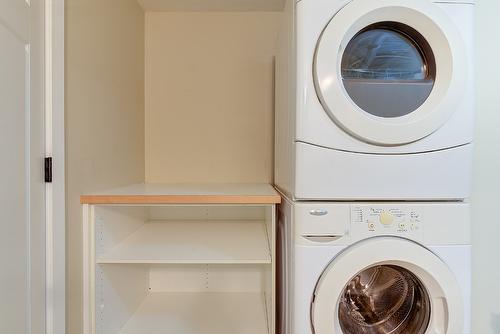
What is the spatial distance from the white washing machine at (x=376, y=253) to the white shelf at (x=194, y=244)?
26 centimetres

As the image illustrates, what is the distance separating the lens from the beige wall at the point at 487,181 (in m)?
1.19

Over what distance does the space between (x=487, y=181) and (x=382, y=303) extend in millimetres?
696

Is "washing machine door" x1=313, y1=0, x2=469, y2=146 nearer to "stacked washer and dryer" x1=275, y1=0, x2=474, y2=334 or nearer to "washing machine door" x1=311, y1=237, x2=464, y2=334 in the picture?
"stacked washer and dryer" x1=275, y1=0, x2=474, y2=334

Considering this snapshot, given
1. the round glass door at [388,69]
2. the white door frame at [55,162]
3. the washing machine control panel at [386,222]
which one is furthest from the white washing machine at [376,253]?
the white door frame at [55,162]

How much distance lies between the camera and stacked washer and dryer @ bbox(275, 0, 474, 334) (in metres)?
0.94

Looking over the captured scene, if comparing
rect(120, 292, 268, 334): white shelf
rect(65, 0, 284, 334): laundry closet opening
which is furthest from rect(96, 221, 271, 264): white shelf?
rect(120, 292, 268, 334): white shelf

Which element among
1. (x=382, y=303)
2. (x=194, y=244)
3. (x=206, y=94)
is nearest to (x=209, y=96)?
(x=206, y=94)

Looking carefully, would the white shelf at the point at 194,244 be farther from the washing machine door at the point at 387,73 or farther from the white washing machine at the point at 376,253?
the washing machine door at the point at 387,73

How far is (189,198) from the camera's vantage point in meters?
1.15

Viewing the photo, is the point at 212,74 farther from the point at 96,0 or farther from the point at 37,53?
the point at 37,53

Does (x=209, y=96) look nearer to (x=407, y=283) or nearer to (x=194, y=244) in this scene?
(x=194, y=244)

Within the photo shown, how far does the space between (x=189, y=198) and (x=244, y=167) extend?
780 millimetres

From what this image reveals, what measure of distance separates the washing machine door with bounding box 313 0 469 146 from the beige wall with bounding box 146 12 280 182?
0.91 m

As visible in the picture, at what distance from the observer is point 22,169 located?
0.87m
